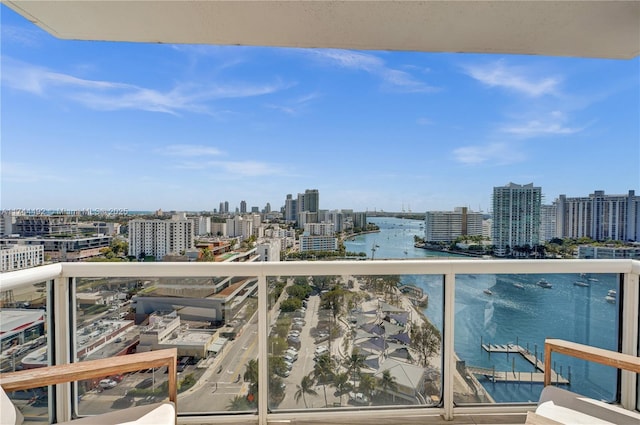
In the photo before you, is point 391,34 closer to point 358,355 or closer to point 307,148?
point 358,355

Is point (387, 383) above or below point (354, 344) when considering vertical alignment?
below

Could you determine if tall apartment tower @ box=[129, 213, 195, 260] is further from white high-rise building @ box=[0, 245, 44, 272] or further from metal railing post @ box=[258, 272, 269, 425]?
metal railing post @ box=[258, 272, 269, 425]

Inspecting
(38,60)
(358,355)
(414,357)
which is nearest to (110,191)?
(38,60)

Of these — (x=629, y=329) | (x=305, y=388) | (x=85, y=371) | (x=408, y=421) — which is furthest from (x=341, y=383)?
(x=629, y=329)

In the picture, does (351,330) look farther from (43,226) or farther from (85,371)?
(43,226)

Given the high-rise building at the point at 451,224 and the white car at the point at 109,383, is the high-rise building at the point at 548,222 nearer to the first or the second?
the high-rise building at the point at 451,224

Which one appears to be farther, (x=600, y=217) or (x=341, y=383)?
(x=600, y=217)

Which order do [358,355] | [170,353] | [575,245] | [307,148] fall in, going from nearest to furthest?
[170,353], [358,355], [575,245], [307,148]
